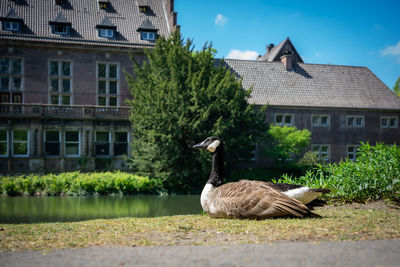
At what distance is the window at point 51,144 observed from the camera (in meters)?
30.0

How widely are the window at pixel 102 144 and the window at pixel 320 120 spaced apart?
63.8 ft

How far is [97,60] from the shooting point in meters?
32.4

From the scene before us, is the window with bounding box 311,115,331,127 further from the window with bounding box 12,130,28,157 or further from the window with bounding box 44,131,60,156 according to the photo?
the window with bounding box 12,130,28,157

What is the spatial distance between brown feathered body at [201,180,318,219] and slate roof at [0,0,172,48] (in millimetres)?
26824

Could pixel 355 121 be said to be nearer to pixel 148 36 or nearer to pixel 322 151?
pixel 322 151

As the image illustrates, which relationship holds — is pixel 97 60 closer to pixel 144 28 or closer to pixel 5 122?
pixel 144 28

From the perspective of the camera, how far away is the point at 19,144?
29406 millimetres

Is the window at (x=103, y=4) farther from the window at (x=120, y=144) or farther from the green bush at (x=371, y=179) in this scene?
the green bush at (x=371, y=179)

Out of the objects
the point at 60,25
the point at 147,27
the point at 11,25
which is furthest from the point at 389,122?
the point at 11,25

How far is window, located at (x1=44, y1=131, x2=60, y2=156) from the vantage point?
3002 cm

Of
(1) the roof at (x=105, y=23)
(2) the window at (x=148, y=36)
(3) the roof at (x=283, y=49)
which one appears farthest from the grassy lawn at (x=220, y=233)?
(3) the roof at (x=283, y=49)

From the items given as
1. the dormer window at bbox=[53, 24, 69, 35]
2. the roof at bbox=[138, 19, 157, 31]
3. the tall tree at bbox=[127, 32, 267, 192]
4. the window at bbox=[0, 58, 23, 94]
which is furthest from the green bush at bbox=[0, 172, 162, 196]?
the roof at bbox=[138, 19, 157, 31]

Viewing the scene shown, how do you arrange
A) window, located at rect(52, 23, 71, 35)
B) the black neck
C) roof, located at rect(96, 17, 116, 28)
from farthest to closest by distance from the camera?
1. roof, located at rect(96, 17, 116, 28)
2. window, located at rect(52, 23, 71, 35)
3. the black neck

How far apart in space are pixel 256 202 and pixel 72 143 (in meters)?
25.6
